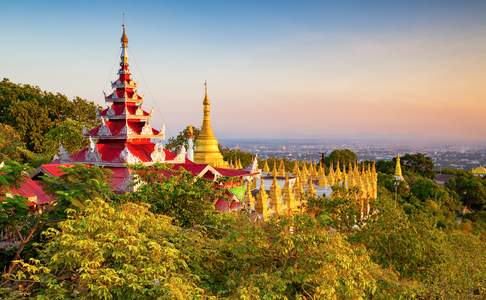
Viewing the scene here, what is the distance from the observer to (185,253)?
10.7 m

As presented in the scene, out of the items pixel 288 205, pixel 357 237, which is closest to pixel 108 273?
pixel 357 237

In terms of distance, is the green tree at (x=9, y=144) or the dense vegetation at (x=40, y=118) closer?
the green tree at (x=9, y=144)

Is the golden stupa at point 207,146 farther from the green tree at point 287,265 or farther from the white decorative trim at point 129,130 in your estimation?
the green tree at point 287,265

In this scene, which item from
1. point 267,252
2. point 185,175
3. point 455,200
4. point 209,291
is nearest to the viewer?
point 209,291

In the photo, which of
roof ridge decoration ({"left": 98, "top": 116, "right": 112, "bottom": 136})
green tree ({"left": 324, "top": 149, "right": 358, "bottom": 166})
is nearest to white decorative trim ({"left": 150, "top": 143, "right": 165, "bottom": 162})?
roof ridge decoration ({"left": 98, "top": 116, "right": 112, "bottom": 136})

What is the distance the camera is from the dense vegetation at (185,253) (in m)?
8.95

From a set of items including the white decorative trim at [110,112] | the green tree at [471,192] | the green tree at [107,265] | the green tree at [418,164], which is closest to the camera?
the green tree at [107,265]

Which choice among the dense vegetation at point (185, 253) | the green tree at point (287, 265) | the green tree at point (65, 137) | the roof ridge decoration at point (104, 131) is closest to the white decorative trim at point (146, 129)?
the roof ridge decoration at point (104, 131)

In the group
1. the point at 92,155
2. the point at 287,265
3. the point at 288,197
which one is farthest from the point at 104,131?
the point at 287,265

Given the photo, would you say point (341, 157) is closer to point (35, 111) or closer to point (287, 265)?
point (35, 111)

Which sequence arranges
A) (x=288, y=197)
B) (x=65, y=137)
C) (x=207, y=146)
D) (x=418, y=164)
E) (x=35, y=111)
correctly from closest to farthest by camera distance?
(x=288, y=197) < (x=207, y=146) < (x=65, y=137) < (x=35, y=111) < (x=418, y=164)

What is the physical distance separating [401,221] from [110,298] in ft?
42.0

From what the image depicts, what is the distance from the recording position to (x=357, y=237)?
57.5 ft

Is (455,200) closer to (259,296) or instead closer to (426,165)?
(426,165)
